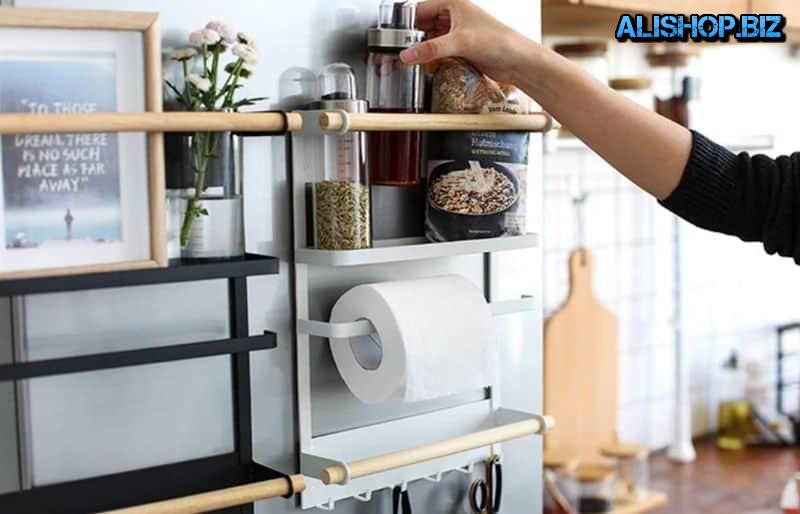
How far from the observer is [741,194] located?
3.96 ft

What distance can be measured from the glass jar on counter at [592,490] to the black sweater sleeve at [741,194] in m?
1.04

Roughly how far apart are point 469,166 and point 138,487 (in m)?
0.45

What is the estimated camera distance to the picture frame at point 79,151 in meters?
0.88

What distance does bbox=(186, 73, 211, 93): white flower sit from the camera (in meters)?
0.97

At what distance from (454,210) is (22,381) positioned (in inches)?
17.8

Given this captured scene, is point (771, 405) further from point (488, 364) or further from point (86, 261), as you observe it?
point (86, 261)

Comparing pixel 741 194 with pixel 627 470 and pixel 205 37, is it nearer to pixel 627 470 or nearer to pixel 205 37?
pixel 205 37

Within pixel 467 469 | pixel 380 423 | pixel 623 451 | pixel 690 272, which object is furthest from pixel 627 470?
pixel 380 423

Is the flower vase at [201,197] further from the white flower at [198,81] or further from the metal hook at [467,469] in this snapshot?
the metal hook at [467,469]

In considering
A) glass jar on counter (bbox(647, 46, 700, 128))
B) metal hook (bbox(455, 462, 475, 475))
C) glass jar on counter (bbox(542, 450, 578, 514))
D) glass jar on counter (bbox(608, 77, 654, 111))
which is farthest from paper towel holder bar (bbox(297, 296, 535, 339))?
glass jar on counter (bbox(647, 46, 700, 128))

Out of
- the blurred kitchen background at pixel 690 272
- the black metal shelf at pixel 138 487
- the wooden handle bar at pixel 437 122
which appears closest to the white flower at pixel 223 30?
the wooden handle bar at pixel 437 122

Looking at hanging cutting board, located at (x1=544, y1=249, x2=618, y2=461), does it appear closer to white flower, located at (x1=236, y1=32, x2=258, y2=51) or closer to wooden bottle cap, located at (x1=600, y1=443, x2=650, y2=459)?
wooden bottle cap, located at (x1=600, y1=443, x2=650, y2=459)

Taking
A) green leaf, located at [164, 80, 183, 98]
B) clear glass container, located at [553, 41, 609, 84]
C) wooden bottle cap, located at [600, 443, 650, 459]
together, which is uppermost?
clear glass container, located at [553, 41, 609, 84]

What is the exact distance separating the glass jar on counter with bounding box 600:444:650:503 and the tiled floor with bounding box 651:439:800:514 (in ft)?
0.21
